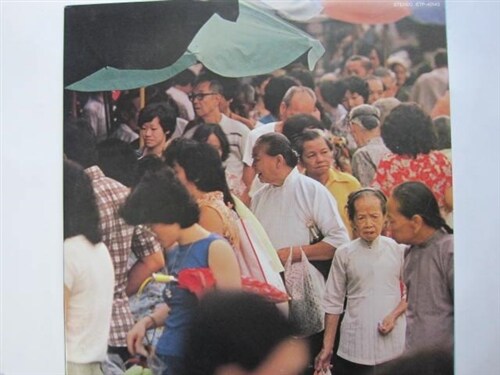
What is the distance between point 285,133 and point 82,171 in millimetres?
448

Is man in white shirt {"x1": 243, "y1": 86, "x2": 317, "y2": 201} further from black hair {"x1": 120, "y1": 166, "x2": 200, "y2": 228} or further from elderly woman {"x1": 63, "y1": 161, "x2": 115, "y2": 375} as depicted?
elderly woman {"x1": 63, "y1": 161, "x2": 115, "y2": 375}

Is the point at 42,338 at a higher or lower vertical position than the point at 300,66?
lower

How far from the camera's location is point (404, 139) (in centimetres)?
106

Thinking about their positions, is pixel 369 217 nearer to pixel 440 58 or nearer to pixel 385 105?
pixel 385 105

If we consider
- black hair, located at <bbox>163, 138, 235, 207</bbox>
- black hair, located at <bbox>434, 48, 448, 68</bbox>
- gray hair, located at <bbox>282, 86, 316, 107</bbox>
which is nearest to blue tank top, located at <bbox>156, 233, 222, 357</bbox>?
black hair, located at <bbox>163, 138, 235, 207</bbox>

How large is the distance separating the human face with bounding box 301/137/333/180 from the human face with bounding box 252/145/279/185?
0.07m

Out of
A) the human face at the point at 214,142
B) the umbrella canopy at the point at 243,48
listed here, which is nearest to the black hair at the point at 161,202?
the human face at the point at 214,142

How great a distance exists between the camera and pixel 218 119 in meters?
1.08

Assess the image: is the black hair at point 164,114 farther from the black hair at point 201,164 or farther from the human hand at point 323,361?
the human hand at point 323,361

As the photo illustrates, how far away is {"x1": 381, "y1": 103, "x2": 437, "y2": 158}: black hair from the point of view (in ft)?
3.46

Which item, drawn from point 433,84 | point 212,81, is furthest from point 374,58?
point 212,81

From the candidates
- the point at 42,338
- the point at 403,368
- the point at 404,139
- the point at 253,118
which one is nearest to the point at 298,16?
the point at 253,118

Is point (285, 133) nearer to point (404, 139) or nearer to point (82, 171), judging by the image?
point (404, 139)

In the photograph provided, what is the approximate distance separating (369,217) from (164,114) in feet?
1.60
